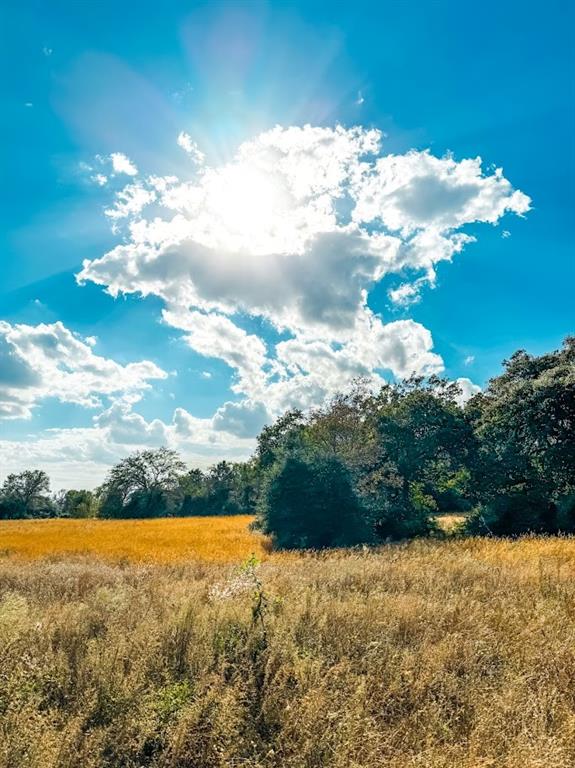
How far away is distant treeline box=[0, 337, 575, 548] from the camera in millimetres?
23047

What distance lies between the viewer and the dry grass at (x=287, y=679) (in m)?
3.87

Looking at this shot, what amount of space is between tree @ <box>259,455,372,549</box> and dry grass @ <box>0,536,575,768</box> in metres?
14.9

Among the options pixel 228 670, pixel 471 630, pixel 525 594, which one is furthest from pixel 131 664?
pixel 525 594

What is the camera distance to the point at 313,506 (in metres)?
22.8

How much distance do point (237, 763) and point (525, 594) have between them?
19.7 feet

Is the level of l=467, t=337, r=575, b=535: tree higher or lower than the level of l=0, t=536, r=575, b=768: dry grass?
higher

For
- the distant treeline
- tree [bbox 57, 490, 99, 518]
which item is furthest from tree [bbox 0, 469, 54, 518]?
the distant treeline

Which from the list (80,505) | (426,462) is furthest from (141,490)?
(426,462)

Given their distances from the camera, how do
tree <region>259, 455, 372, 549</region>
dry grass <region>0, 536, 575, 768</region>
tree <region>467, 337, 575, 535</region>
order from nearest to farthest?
dry grass <region>0, 536, 575, 768</region>
tree <region>259, 455, 372, 549</region>
tree <region>467, 337, 575, 535</region>

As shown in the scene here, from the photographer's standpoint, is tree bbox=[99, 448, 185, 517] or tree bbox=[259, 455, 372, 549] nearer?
tree bbox=[259, 455, 372, 549]

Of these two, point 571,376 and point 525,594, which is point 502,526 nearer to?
point 571,376

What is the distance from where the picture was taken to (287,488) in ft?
76.6

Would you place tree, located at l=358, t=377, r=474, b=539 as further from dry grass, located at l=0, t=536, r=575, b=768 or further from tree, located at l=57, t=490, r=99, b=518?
tree, located at l=57, t=490, r=99, b=518

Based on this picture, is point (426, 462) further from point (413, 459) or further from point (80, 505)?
point (80, 505)
